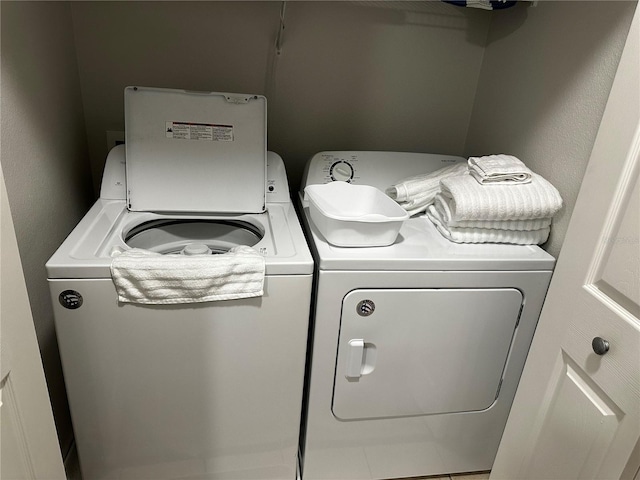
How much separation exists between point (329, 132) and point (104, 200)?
0.94 m

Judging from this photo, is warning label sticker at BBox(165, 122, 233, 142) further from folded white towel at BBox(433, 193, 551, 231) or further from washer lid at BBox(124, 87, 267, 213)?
folded white towel at BBox(433, 193, 551, 231)

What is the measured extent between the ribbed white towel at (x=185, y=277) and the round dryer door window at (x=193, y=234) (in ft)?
1.25

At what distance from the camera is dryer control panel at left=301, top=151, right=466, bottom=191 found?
1.73 m

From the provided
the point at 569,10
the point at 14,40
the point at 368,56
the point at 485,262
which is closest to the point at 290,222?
the point at 485,262

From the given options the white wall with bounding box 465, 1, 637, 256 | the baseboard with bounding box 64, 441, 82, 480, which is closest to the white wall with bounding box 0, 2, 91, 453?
the baseboard with bounding box 64, 441, 82, 480

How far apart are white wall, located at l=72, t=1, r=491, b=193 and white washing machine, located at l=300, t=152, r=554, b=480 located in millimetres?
347

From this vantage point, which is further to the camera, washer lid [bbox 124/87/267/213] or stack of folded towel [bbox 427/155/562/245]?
washer lid [bbox 124/87/267/213]

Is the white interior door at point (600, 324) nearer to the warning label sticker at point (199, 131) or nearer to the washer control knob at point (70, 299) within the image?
the warning label sticker at point (199, 131)

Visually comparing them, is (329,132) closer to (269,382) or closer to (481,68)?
(481,68)

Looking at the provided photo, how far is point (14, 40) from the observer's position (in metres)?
1.27

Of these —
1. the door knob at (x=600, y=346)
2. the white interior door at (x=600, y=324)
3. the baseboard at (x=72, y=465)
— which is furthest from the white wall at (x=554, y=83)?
the baseboard at (x=72, y=465)

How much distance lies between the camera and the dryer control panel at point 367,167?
1731 millimetres

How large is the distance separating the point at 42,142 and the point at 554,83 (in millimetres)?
1658

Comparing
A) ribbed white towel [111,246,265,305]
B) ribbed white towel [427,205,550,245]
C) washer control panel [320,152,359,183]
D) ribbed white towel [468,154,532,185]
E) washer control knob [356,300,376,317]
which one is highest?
ribbed white towel [468,154,532,185]
